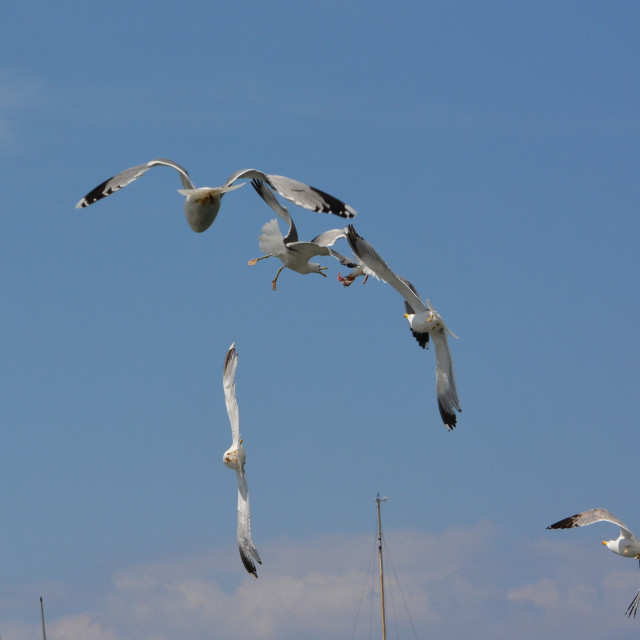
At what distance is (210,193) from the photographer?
19312 millimetres

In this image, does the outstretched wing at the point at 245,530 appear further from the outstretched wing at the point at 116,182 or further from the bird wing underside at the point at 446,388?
the outstretched wing at the point at 116,182

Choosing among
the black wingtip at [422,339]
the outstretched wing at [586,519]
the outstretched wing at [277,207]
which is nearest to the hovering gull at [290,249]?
the outstretched wing at [277,207]

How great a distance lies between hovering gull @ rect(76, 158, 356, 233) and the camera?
19328 mm

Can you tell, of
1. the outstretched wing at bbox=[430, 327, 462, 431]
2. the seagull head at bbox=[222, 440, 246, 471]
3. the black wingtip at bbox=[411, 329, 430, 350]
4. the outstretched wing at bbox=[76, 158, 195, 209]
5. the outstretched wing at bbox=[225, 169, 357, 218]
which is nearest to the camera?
the outstretched wing at bbox=[225, 169, 357, 218]

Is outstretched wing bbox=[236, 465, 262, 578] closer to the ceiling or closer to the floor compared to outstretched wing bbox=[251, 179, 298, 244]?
closer to the floor

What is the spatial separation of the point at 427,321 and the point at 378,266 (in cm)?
116

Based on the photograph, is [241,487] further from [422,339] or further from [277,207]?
[277,207]

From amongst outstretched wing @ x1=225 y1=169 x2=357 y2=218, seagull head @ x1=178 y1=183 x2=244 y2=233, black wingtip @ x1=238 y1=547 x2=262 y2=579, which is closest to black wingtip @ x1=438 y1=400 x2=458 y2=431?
black wingtip @ x1=238 y1=547 x2=262 y2=579

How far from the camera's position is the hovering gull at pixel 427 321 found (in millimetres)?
23109

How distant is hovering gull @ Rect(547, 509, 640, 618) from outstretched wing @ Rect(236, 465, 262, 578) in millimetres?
9378

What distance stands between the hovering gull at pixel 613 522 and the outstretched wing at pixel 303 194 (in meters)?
13.8

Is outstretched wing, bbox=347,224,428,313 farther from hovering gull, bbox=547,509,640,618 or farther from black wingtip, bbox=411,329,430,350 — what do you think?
hovering gull, bbox=547,509,640,618

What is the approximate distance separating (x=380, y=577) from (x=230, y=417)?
30596mm

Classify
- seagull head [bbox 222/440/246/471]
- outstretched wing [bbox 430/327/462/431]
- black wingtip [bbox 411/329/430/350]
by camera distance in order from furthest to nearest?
black wingtip [bbox 411/329/430/350] < seagull head [bbox 222/440/246/471] < outstretched wing [bbox 430/327/462/431]
